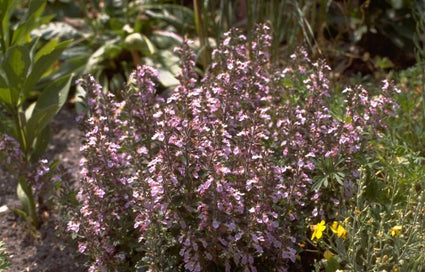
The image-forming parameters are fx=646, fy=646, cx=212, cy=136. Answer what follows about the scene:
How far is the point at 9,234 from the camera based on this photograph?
11.7 ft

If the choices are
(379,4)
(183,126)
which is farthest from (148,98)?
(379,4)

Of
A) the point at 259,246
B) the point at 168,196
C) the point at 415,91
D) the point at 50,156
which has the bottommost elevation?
the point at 50,156

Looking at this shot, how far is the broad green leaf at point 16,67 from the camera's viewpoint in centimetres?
313

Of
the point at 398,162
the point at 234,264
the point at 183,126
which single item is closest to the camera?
the point at 183,126

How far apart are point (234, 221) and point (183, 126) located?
0.43 m

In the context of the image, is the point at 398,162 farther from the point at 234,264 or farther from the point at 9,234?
the point at 9,234

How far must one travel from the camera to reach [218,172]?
246cm

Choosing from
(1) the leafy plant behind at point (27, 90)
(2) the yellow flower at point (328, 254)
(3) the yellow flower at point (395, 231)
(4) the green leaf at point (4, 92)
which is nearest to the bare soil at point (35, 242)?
(1) the leafy plant behind at point (27, 90)

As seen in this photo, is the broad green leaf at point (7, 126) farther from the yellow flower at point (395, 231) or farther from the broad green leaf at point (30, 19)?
the yellow flower at point (395, 231)

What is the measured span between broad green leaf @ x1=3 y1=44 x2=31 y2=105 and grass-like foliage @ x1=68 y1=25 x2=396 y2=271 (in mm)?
410

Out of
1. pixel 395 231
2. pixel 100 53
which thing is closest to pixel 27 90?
pixel 100 53

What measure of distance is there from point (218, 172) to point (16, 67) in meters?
1.33

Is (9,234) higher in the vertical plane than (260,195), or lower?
lower

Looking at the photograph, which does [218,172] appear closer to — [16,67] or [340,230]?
[340,230]
